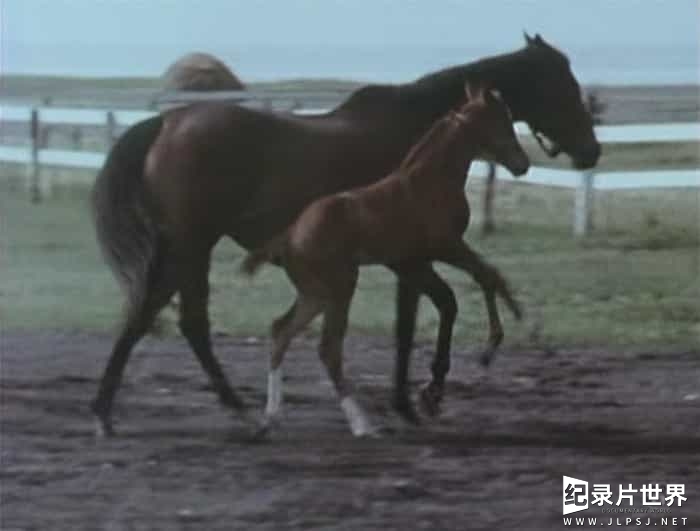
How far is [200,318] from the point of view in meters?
2.97

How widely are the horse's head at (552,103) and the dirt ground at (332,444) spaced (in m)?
0.40

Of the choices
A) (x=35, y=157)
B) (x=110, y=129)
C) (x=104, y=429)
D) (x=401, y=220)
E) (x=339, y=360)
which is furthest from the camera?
Result: (x=35, y=157)

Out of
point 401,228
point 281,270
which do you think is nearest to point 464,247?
point 401,228

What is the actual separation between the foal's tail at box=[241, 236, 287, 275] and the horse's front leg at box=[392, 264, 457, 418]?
0.61 ft

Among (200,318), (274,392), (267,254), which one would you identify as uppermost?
(267,254)

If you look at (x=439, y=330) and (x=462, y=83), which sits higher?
(x=462, y=83)

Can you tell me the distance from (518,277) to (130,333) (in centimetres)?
67

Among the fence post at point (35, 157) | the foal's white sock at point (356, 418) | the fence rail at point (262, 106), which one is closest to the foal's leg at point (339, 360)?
the foal's white sock at point (356, 418)

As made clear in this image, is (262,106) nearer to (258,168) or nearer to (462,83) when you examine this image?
(258,168)

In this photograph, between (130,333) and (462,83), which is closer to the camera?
(462,83)

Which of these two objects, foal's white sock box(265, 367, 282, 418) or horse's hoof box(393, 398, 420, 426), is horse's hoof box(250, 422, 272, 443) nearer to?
foal's white sock box(265, 367, 282, 418)

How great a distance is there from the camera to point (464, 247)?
287cm

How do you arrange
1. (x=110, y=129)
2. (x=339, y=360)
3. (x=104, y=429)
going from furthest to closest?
(x=110, y=129) → (x=104, y=429) → (x=339, y=360)

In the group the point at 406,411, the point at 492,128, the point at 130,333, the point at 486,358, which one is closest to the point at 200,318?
the point at 130,333
